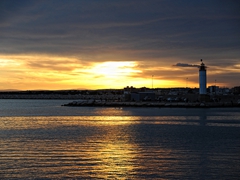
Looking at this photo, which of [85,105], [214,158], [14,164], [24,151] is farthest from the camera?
[85,105]

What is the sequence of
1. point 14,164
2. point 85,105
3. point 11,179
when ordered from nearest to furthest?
point 11,179
point 14,164
point 85,105

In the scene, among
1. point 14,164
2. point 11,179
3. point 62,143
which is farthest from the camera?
point 62,143

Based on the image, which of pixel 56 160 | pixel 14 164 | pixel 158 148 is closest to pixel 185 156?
pixel 158 148

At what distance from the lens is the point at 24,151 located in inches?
611

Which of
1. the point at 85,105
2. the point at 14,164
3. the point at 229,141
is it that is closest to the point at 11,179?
the point at 14,164

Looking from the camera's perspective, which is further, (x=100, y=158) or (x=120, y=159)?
(x=100, y=158)

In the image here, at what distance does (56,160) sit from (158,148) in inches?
199

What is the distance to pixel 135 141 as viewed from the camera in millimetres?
19281

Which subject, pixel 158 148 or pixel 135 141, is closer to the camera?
pixel 158 148

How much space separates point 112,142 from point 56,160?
5.70 metres

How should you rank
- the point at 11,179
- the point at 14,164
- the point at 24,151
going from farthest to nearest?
the point at 24,151 < the point at 14,164 < the point at 11,179

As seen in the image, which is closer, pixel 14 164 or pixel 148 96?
pixel 14 164

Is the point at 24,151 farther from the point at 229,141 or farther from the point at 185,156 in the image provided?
the point at 229,141

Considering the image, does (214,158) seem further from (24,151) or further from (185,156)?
(24,151)
